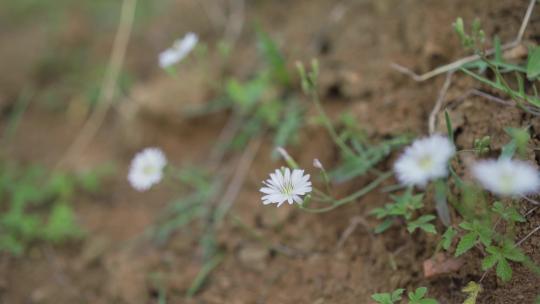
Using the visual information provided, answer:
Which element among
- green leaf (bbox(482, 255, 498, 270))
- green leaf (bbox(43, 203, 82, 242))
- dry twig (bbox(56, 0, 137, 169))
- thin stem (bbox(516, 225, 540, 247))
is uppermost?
dry twig (bbox(56, 0, 137, 169))

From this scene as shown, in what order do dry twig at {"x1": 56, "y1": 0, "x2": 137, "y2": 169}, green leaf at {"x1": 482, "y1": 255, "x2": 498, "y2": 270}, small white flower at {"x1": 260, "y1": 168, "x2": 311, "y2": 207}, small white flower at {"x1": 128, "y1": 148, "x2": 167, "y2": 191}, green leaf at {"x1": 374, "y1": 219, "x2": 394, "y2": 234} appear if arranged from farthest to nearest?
dry twig at {"x1": 56, "y1": 0, "x2": 137, "y2": 169}, small white flower at {"x1": 128, "y1": 148, "x2": 167, "y2": 191}, green leaf at {"x1": 374, "y1": 219, "x2": 394, "y2": 234}, small white flower at {"x1": 260, "y1": 168, "x2": 311, "y2": 207}, green leaf at {"x1": 482, "y1": 255, "x2": 498, "y2": 270}

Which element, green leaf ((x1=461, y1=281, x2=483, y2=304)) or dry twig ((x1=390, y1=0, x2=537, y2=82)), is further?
dry twig ((x1=390, y1=0, x2=537, y2=82))

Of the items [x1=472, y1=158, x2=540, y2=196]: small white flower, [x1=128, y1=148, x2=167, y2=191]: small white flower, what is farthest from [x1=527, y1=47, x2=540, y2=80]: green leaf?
[x1=128, y1=148, x2=167, y2=191]: small white flower

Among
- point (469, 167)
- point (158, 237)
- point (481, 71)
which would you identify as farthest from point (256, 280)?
point (481, 71)

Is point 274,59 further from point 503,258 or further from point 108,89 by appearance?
point 503,258

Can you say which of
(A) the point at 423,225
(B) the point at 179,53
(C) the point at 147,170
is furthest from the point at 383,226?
(B) the point at 179,53

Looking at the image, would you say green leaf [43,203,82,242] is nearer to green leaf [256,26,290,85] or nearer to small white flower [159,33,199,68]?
small white flower [159,33,199,68]

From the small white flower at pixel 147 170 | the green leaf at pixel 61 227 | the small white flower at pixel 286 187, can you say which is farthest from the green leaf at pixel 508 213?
the green leaf at pixel 61 227

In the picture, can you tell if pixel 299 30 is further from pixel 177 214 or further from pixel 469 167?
pixel 469 167
